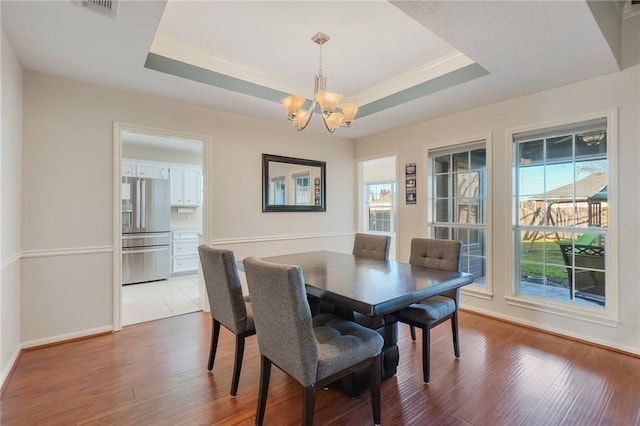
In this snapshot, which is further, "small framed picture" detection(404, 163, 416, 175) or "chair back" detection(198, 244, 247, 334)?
"small framed picture" detection(404, 163, 416, 175)

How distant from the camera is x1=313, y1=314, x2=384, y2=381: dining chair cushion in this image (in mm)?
1517

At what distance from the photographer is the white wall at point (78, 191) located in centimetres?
265

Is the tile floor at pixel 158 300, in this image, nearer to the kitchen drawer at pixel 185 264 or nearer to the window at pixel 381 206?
the kitchen drawer at pixel 185 264

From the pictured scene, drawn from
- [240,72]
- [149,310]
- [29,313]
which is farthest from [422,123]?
[29,313]

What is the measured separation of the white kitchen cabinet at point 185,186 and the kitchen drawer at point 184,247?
0.77 m

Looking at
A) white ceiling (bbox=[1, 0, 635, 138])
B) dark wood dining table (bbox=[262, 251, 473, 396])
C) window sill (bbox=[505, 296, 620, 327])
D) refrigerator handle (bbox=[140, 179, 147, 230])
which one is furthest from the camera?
refrigerator handle (bbox=[140, 179, 147, 230])

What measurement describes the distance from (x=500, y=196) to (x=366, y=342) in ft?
8.47

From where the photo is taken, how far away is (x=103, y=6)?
5.93ft

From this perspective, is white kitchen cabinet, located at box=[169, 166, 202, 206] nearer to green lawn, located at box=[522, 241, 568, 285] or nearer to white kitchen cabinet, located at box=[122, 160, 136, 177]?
white kitchen cabinet, located at box=[122, 160, 136, 177]

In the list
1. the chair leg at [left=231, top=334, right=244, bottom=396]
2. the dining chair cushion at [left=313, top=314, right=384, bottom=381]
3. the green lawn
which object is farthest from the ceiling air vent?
the green lawn

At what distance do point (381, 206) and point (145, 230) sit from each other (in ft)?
15.1

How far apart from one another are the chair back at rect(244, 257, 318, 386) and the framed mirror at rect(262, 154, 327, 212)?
255 centimetres

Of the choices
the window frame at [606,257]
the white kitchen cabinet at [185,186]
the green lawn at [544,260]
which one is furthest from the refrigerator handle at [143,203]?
the green lawn at [544,260]

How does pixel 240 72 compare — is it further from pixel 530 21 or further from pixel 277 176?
pixel 530 21
